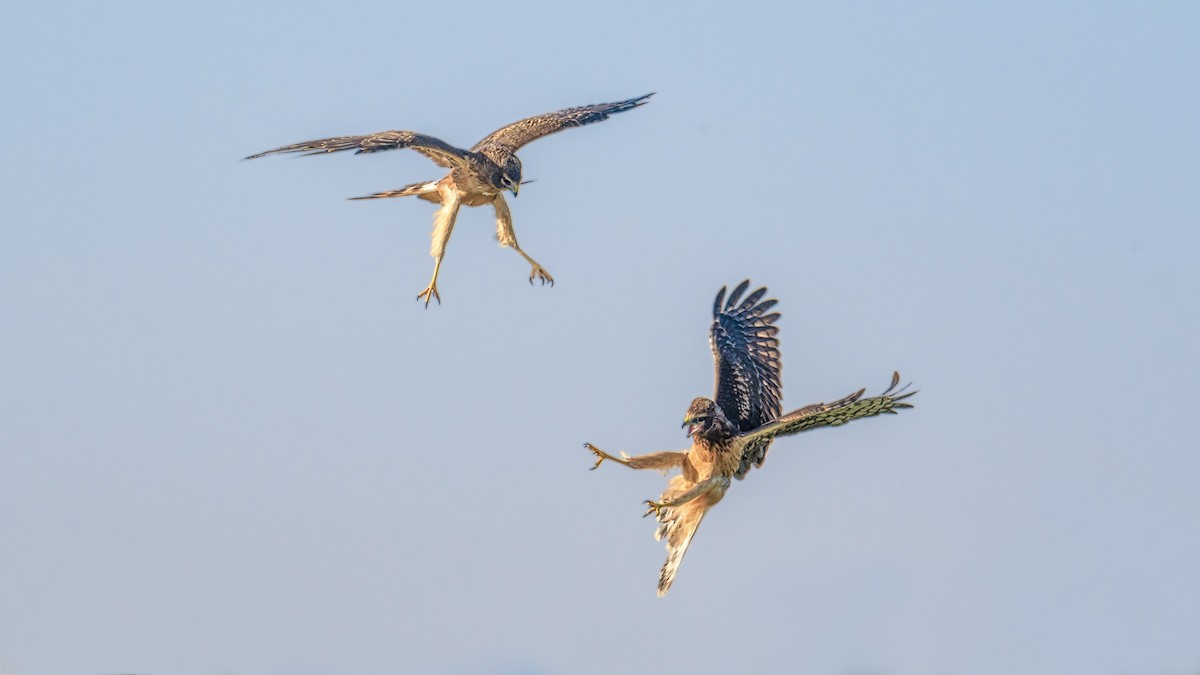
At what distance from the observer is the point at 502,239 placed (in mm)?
29547

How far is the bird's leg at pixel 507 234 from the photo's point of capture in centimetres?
2945

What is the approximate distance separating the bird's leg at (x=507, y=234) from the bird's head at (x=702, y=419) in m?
4.26

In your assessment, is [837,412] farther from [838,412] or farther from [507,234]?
[507,234]

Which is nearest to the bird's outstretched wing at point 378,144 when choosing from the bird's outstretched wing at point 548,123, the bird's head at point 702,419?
the bird's outstretched wing at point 548,123

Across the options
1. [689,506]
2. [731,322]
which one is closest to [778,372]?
[731,322]

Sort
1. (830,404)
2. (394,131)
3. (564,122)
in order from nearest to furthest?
(830,404)
(394,131)
(564,122)

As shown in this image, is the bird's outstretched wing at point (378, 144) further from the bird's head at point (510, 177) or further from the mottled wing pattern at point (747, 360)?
the mottled wing pattern at point (747, 360)

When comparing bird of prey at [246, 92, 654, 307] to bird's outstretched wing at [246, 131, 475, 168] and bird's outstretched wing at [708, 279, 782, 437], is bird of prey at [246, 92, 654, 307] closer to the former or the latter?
bird's outstretched wing at [246, 131, 475, 168]

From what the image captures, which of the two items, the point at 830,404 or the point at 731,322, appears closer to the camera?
the point at 830,404

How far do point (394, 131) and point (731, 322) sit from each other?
17.4 ft

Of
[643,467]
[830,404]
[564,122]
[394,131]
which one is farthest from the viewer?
[564,122]

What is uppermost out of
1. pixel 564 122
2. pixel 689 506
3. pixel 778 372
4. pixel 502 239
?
pixel 564 122

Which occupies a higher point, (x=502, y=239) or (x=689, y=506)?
(x=502, y=239)

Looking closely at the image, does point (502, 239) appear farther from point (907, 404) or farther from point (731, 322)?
point (907, 404)
